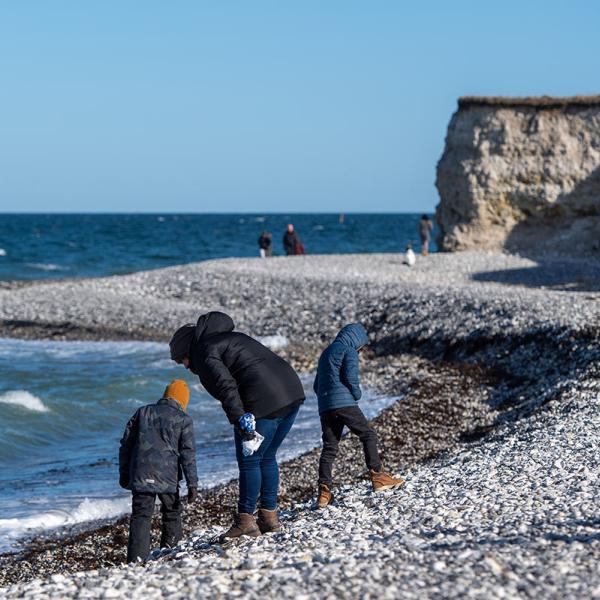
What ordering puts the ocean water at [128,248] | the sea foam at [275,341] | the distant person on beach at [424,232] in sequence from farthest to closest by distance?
the ocean water at [128,248]
the distant person on beach at [424,232]
the sea foam at [275,341]

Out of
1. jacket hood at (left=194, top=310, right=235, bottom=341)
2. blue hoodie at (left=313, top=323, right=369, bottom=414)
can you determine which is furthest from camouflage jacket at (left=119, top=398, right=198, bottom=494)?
blue hoodie at (left=313, top=323, right=369, bottom=414)

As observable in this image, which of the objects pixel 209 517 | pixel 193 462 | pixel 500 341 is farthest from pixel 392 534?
pixel 500 341

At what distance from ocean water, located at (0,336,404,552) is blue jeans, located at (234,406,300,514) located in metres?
3.61

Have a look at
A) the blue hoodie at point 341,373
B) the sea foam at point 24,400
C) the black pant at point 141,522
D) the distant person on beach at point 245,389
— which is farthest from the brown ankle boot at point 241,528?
the sea foam at point 24,400

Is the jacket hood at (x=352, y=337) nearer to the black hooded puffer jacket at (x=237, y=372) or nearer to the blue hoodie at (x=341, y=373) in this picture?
the blue hoodie at (x=341, y=373)

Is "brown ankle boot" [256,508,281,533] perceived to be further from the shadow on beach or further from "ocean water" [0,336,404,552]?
the shadow on beach

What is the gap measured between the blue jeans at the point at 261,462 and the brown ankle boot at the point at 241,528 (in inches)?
2.1

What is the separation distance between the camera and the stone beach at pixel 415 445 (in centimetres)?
629

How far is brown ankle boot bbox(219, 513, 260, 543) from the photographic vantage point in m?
7.88

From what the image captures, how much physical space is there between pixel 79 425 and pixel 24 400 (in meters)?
2.11

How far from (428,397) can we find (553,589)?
37.5ft

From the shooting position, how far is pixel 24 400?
62.1 ft

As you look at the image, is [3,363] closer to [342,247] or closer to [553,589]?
[553,589]

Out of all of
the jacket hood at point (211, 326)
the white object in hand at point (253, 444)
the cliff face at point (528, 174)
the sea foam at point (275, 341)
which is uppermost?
the cliff face at point (528, 174)
